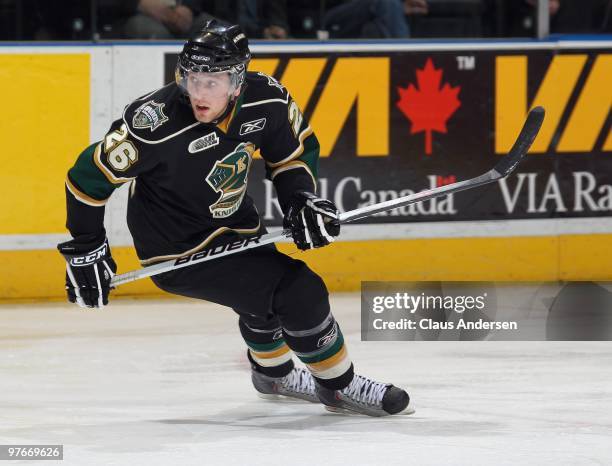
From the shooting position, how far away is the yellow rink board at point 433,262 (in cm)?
559

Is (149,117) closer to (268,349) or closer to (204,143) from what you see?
(204,143)

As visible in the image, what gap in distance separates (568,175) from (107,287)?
9.52ft

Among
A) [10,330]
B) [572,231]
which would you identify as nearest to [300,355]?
[10,330]

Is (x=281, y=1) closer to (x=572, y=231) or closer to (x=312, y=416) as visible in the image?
(x=572, y=231)

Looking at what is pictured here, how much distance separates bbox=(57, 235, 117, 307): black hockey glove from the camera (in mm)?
3488

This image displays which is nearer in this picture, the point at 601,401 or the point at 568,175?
the point at 601,401

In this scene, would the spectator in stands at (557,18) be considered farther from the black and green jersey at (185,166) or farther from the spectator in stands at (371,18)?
the black and green jersey at (185,166)

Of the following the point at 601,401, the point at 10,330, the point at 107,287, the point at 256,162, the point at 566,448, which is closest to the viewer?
the point at 566,448

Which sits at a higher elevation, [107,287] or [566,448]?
[107,287]

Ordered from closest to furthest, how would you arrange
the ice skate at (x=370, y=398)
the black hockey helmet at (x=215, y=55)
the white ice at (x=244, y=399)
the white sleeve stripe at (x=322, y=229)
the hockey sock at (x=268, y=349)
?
the white ice at (x=244, y=399) → the black hockey helmet at (x=215, y=55) → the white sleeve stripe at (x=322, y=229) → the ice skate at (x=370, y=398) → the hockey sock at (x=268, y=349)

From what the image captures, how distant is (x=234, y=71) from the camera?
3436 millimetres

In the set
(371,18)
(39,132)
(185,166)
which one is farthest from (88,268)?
(371,18)

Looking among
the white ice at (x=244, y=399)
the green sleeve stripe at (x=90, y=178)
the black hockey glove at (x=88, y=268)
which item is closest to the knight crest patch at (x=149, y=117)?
the green sleeve stripe at (x=90, y=178)

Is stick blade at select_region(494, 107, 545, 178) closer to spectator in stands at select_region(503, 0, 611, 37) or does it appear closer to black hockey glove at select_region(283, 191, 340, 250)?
black hockey glove at select_region(283, 191, 340, 250)
